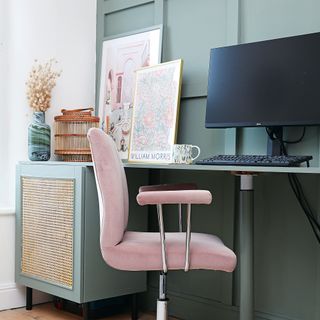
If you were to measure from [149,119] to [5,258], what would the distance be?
119 cm

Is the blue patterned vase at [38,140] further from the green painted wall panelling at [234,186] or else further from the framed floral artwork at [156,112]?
the green painted wall panelling at [234,186]

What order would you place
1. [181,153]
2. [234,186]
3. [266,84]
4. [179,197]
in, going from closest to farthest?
[179,197] < [266,84] < [181,153] < [234,186]

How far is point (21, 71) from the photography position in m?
3.22

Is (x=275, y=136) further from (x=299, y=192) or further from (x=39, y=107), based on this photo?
(x=39, y=107)

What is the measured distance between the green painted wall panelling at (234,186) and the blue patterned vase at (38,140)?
66cm

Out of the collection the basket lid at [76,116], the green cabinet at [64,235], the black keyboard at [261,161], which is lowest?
the green cabinet at [64,235]

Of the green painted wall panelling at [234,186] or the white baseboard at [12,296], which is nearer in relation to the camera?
the green painted wall panelling at [234,186]

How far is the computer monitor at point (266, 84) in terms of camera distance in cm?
230

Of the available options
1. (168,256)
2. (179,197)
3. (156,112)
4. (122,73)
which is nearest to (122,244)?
(168,256)

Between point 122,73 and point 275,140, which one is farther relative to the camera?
point 122,73

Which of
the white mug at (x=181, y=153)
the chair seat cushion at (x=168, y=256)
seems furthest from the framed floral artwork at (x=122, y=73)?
the chair seat cushion at (x=168, y=256)

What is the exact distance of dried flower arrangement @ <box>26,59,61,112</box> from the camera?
10.3 feet

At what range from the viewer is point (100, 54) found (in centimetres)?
349

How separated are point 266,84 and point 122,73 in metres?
1.12
